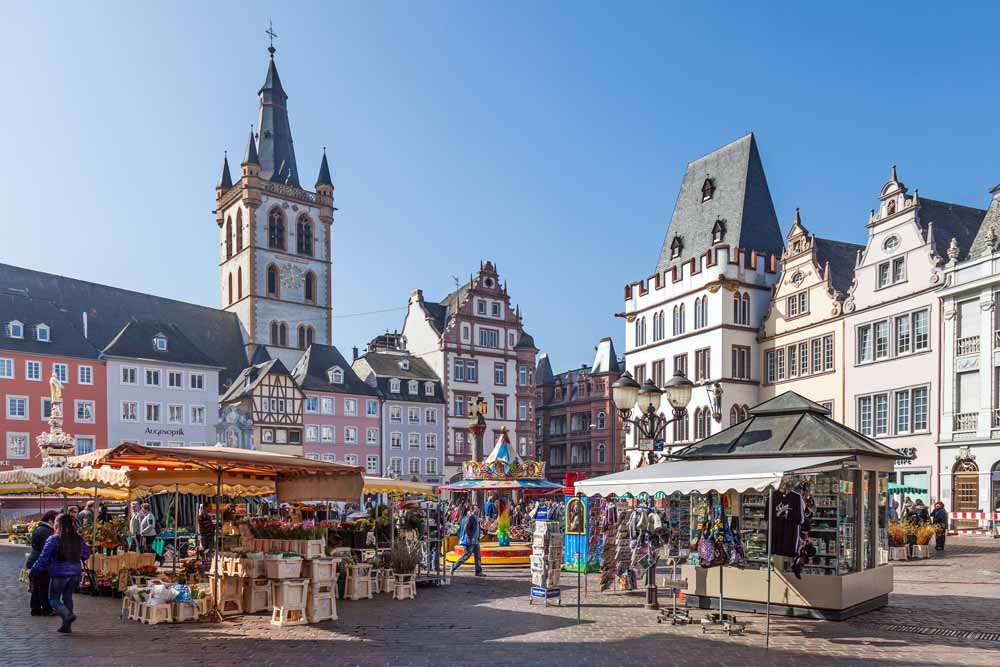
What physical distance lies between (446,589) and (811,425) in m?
8.13

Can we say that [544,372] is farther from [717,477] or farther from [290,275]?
[717,477]

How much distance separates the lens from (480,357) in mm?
69062

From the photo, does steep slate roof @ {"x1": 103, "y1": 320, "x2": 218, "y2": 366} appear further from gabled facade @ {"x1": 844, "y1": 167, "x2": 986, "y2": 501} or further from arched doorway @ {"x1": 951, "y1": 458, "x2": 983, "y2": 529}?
arched doorway @ {"x1": 951, "y1": 458, "x2": 983, "y2": 529}

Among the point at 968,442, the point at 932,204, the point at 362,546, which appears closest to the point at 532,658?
the point at 362,546

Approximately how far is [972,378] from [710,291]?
50.0ft

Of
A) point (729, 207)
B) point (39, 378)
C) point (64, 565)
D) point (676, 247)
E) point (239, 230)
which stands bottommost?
point (64, 565)

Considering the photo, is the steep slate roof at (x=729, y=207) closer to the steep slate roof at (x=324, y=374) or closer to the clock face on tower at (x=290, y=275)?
the steep slate roof at (x=324, y=374)

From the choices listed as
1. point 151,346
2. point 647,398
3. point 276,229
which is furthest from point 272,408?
point 647,398

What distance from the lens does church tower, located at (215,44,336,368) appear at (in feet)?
251

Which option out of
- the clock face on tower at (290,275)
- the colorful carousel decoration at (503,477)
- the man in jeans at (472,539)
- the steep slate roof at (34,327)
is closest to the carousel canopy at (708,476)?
the man in jeans at (472,539)

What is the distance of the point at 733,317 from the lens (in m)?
46.2

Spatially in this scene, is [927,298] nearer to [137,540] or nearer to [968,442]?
[968,442]

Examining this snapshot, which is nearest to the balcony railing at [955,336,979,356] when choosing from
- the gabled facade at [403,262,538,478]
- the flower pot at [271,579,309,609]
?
the flower pot at [271,579,309,609]

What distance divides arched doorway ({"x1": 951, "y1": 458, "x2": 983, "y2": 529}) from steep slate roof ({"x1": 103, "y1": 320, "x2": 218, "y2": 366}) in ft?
148
